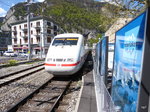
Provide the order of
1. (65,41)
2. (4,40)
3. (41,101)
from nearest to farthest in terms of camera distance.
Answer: (41,101)
(65,41)
(4,40)

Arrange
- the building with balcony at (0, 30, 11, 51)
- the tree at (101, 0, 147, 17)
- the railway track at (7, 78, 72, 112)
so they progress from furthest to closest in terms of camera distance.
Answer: the building with balcony at (0, 30, 11, 51) < the tree at (101, 0, 147, 17) < the railway track at (7, 78, 72, 112)

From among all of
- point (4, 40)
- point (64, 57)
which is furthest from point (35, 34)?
point (64, 57)

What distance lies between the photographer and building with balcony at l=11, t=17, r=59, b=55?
45.4 metres

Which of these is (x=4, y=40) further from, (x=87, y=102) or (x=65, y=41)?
(x=87, y=102)

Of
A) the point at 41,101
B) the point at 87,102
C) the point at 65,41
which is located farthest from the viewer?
the point at 65,41

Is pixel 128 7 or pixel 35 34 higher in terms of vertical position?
pixel 35 34

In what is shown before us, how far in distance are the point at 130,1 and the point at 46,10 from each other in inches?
1041

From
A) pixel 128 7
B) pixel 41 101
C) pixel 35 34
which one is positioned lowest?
pixel 41 101

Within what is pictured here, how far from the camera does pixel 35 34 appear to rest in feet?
159

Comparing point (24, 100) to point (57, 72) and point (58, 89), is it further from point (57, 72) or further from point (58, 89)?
point (57, 72)

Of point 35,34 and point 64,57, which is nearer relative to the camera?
point 64,57

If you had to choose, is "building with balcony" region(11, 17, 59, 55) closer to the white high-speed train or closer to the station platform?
the white high-speed train

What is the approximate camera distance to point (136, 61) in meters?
1.73

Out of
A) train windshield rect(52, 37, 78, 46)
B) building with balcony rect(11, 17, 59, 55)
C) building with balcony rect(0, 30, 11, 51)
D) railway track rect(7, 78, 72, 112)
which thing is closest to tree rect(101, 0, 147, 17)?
train windshield rect(52, 37, 78, 46)
